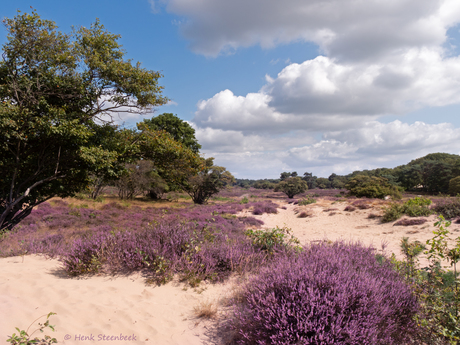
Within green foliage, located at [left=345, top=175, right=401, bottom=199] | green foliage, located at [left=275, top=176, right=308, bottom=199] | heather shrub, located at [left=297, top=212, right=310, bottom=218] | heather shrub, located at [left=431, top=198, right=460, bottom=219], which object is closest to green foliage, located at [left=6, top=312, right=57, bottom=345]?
heather shrub, located at [left=431, top=198, right=460, bottom=219]

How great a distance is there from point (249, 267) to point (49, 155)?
8293 mm

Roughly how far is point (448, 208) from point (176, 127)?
30148mm

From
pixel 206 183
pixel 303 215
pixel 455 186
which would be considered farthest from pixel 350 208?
pixel 455 186

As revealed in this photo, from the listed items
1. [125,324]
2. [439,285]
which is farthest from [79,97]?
[439,285]

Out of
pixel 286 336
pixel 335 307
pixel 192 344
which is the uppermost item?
pixel 335 307

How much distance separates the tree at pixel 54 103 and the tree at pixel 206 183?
67.8ft

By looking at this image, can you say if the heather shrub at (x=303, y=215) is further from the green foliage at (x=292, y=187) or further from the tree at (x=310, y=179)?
the tree at (x=310, y=179)

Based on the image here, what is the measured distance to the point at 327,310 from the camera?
273 cm

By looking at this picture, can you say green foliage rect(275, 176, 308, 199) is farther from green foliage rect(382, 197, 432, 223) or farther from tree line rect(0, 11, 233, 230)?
tree line rect(0, 11, 233, 230)

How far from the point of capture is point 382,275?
3.83 m

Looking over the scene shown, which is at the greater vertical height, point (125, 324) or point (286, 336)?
point (286, 336)

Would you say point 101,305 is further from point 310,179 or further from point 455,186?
point 310,179

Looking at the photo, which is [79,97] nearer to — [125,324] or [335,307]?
[125,324]

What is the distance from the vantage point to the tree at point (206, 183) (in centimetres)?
3062
